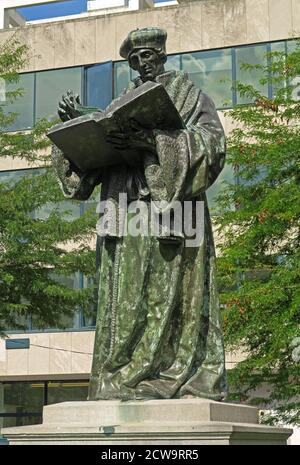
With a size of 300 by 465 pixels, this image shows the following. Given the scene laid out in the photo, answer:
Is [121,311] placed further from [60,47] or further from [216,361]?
[60,47]

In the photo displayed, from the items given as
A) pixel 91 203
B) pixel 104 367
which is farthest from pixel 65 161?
pixel 91 203

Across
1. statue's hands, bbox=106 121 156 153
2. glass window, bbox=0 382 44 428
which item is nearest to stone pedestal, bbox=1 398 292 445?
statue's hands, bbox=106 121 156 153

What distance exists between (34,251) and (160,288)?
1135cm

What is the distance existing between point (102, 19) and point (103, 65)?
1.63 metres

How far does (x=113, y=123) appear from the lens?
5.85 m

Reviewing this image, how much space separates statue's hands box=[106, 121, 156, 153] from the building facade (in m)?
20.5

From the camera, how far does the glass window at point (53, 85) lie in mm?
30031

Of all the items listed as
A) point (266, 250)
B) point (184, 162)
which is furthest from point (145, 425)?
point (266, 250)

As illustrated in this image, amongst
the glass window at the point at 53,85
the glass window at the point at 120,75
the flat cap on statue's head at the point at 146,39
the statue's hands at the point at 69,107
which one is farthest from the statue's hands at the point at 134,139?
the glass window at the point at 53,85

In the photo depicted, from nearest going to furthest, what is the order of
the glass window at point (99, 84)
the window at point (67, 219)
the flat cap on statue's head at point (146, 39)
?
the flat cap on statue's head at point (146, 39)
the window at point (67, 219)
the glass window at point (99, 84)

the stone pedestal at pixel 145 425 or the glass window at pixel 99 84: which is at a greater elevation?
the glass window at pixel 99 84

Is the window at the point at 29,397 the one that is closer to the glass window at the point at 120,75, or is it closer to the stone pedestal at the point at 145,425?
the glass window at the point at 120,75

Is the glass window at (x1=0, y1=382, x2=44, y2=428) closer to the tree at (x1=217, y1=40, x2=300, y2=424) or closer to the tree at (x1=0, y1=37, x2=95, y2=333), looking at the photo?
the tree at (x1=0, y1=37, x2=95, y2=333)

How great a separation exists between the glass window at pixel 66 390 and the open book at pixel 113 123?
23.6 meters
